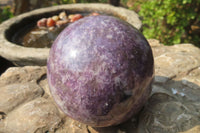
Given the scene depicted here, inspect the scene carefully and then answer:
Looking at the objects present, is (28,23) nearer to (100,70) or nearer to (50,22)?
(50,22)

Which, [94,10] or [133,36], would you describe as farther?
[94,10]

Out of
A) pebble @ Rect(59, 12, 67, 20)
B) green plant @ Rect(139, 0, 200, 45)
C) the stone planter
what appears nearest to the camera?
the stone planter

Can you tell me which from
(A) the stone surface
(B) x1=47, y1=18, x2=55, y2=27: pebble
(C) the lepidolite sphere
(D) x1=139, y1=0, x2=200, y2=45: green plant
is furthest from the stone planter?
(C) the lepidolite sphere

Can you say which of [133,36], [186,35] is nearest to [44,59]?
[133,36]

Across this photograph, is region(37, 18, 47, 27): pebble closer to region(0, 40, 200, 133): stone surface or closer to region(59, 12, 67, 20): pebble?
region(59, 12, 67, 20): pebble

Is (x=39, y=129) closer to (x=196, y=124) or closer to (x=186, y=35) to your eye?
(x=196, y=124)

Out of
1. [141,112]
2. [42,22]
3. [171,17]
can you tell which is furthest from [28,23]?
[141,112]
